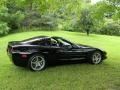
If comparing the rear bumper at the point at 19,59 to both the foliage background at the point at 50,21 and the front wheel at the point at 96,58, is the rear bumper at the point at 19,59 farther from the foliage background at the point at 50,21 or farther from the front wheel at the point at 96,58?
the foliage background at the point at 50,21

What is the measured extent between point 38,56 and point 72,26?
88.9 ft

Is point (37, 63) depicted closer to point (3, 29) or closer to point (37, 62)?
point (37, 62)

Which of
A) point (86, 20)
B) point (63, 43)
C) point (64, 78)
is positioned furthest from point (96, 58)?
point (86, 20)

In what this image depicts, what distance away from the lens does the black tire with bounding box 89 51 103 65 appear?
11.8m

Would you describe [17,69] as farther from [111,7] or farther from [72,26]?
[72,26]

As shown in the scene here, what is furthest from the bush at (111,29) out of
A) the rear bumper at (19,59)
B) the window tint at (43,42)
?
the rear bumper at (19,59)

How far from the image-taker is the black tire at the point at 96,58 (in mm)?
11750

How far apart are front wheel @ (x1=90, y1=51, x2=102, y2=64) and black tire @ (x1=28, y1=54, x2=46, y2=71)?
2.30m

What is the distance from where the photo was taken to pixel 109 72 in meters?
10.3

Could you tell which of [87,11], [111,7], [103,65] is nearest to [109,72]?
[103,65]

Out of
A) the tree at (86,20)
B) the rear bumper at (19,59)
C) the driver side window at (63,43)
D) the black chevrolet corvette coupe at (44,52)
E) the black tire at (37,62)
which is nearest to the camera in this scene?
the rear bumper at (19,59)

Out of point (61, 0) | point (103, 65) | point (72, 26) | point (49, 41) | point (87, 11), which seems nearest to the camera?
point (49, 41)

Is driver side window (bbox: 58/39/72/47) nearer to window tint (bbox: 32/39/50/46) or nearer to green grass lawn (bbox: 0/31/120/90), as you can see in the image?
window tint (bbox: 32/39/50/46)

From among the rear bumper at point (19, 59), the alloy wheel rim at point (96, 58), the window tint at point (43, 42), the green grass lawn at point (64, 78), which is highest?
the window tint at point (43, 42)
